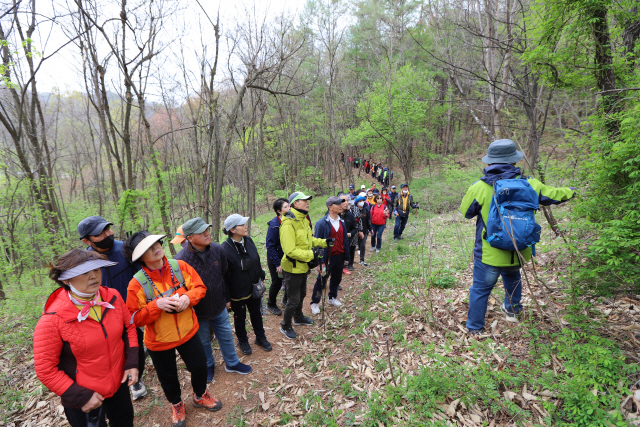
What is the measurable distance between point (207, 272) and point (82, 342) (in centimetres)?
136

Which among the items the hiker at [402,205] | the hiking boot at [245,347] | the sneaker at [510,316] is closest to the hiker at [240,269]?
the hiking boot at [245,347]

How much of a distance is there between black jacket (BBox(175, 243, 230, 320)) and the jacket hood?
11.2ft

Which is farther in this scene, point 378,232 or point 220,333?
point 378,232

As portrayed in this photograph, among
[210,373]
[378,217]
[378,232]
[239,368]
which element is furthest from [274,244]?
[378,232]

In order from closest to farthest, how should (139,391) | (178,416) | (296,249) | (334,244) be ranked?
(178,416) → (139,391) → (296,249) → (334,244)

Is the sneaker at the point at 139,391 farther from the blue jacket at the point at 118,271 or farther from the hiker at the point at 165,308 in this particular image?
the blue jacket at the point at 118,271

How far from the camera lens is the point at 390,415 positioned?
264 centimetres

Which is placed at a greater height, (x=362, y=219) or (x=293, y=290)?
(x=362, y=219)

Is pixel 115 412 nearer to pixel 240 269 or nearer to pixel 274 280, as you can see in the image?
pixel 240 269

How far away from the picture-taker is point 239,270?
389cm

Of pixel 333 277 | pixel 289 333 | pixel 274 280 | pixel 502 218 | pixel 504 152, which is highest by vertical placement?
pixel 504 152

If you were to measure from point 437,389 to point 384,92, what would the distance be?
15.6 m

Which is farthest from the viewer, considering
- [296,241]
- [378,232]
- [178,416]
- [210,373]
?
[378,232]

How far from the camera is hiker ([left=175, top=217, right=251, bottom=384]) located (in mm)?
3336
